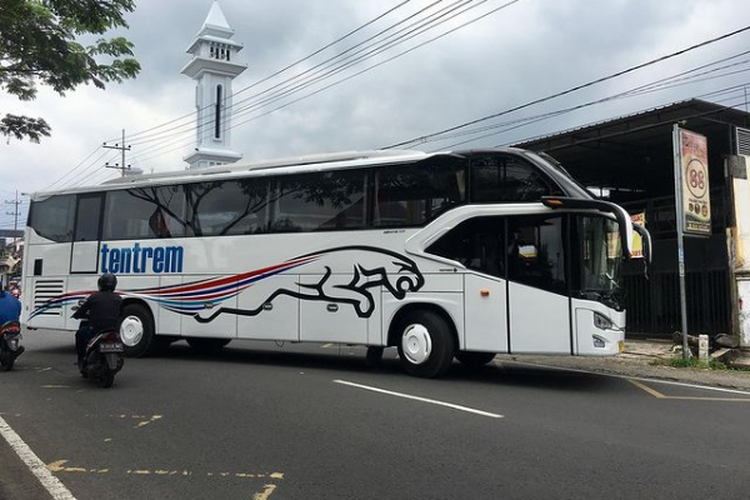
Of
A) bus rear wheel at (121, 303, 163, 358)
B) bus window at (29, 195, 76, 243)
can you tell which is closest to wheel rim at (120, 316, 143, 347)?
bus rear wheel at (121, 303, 163, 358)

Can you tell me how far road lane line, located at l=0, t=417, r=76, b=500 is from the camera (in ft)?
14.9

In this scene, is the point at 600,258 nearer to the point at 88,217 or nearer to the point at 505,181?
the point at 505,181

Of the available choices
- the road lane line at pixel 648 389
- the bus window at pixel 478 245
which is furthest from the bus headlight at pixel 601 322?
the bus window at pixel 478 245

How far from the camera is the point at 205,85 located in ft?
194

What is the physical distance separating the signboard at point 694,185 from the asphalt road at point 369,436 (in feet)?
14.6

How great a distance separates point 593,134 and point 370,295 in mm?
10038

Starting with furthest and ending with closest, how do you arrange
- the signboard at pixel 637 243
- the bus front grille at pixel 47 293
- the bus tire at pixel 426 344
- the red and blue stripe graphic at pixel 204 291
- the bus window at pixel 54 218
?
1. the bus window at pixel 54 218
2. the bus front grille at pixel 47 293
3. the signboard at pixel 637 243
4. the red and blue stripe graphic at pixel 204 291
5. the bus tire at pixel 426 344

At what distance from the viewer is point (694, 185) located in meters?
12.8

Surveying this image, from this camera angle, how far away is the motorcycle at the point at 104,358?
28.5ft

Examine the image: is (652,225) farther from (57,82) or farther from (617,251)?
(57,82)

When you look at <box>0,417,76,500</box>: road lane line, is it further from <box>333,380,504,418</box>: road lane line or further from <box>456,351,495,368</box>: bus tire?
<box>456,351,495,368</box>: bus tire

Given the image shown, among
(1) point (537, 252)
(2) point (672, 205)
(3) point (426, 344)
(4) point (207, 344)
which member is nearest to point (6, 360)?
(4) point (207, 344)

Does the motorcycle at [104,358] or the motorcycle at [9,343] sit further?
the motorcycle at [9,343]

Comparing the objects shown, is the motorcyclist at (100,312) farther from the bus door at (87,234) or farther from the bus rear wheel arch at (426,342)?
the bus rear wheel arch at (426,342)
